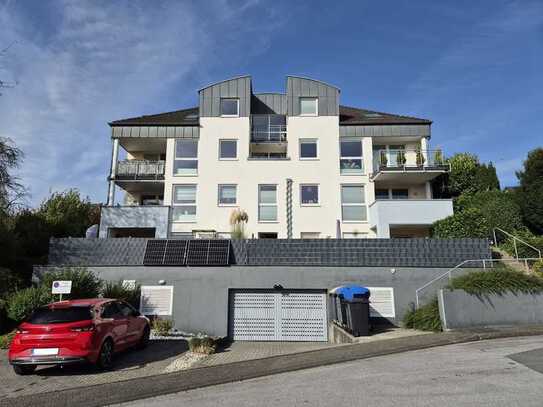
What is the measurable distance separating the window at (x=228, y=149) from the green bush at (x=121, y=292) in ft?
32.7

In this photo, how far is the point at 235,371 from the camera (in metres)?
8.59

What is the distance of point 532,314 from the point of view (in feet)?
40.0

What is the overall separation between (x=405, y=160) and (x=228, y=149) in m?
9.62

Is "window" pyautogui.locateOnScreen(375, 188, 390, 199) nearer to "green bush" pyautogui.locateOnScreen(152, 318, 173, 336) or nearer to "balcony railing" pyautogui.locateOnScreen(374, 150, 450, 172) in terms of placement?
"balcony railing" pyautogui.locateOnScreen(374, 150, 450, 172)

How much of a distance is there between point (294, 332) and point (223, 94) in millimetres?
14318

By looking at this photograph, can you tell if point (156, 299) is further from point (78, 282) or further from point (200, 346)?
point (200, 346)

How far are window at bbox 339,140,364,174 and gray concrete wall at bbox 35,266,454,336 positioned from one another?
28.8ft

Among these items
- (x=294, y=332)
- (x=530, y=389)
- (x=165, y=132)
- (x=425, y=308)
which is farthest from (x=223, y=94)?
(x=530, y=389)

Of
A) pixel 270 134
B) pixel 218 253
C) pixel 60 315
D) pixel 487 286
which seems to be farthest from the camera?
pixel 270 134

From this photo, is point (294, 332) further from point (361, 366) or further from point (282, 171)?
point (282, 171)

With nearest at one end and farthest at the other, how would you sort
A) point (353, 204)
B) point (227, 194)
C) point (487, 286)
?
point (487, 286), point (353, 204), point (227, 194)

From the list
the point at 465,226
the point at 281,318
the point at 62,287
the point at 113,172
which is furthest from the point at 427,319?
the point at 113,172

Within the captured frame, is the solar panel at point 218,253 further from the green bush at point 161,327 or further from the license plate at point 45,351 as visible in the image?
the license plate at point 45,351

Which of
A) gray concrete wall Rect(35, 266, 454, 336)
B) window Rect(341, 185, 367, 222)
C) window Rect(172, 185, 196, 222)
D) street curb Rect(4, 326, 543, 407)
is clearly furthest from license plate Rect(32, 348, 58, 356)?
window Rect(341, 185, 367, 222)
